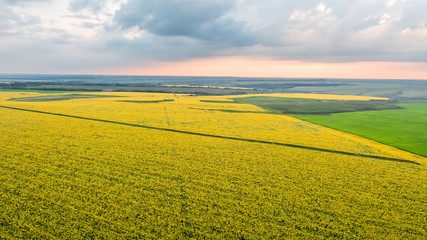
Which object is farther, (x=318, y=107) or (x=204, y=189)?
(x=318, y=107)

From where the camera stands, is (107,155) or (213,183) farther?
(107,155)

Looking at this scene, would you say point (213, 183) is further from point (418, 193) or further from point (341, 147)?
point (341, 147)

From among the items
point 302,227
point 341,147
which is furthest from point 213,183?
point 341,147

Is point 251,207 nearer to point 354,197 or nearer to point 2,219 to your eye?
point 354,197

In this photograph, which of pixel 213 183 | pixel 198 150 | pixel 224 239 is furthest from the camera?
pixel 198 150

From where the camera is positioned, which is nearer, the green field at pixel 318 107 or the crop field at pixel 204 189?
the crop field at pixel 204 189

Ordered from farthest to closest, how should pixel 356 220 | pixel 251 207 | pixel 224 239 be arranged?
1. pixel 251 207
2. pixel 356 220
3. pixel 224 239

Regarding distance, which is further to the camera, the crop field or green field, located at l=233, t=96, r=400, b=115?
green field, located at l=233, t=96, r=400, b=115
